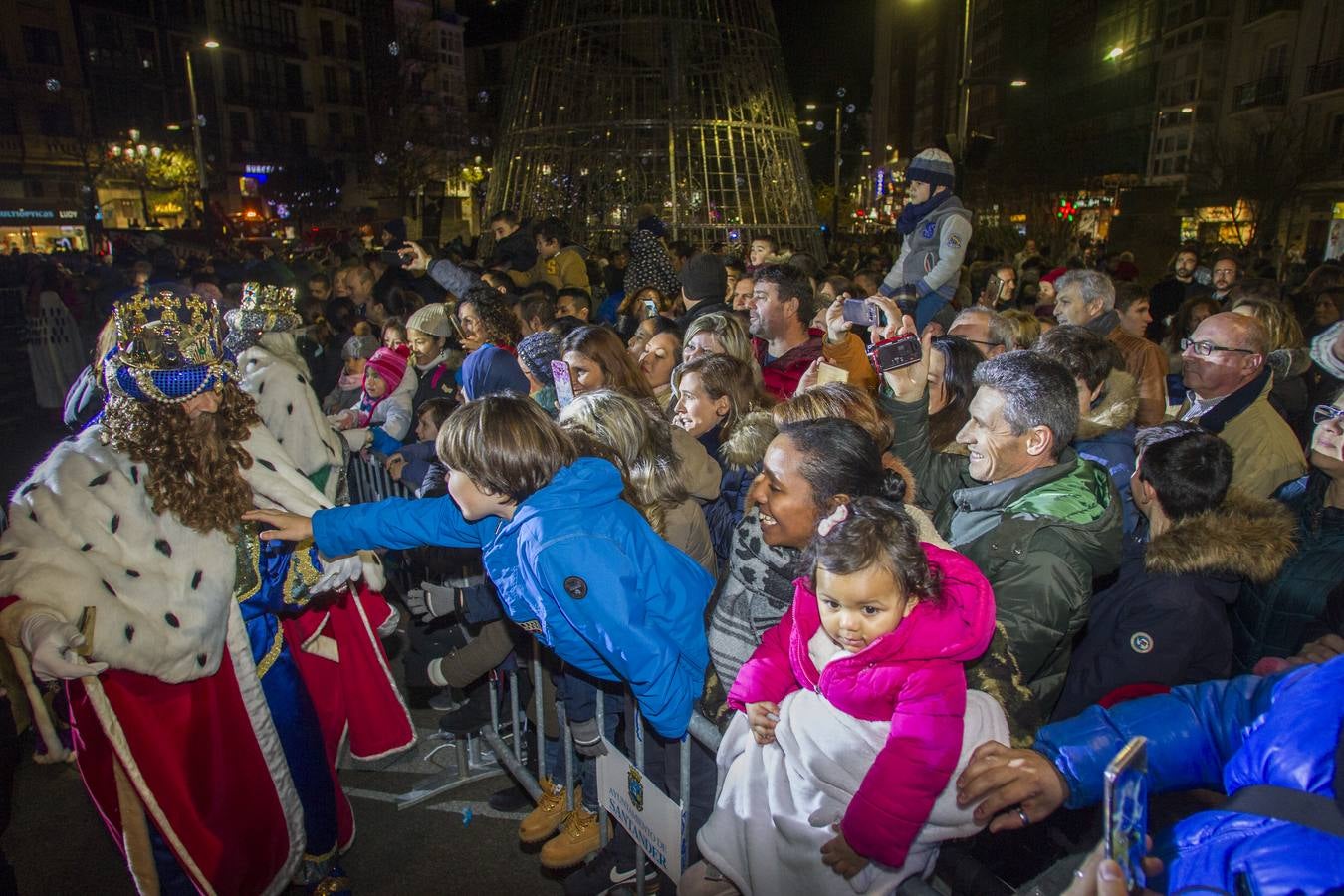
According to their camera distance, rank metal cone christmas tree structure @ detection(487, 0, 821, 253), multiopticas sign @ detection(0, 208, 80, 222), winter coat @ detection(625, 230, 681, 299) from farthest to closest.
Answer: multiopticas sign @ detection(0, 208, 80, 222), metal cone christmas tree structure @ detection(487, 0, 821, 253), winter coat @ detection(625, 230, 681, 299)

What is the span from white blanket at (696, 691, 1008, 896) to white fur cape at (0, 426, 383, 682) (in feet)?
6.23

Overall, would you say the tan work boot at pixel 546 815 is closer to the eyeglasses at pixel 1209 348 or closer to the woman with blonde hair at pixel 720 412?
the woman with blonde hair at pixel 720 412

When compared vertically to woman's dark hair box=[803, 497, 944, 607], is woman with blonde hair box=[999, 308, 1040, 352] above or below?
above

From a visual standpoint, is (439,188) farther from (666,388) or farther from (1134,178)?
(666,388)

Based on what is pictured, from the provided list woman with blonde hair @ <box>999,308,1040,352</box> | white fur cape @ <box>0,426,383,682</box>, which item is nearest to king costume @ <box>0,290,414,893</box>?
white fur cape @ <box>0,426,383,682</box>

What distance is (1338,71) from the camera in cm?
2558

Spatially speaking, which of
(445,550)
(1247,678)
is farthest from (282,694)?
(1247,678)

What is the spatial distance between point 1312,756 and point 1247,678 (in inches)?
14.6

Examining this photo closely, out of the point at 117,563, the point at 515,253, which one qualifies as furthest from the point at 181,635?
the point at 515,253

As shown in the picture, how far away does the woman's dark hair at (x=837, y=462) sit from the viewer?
234 cm

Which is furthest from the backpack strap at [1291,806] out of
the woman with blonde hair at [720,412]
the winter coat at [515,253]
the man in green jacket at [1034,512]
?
the winter coat at [515,253]

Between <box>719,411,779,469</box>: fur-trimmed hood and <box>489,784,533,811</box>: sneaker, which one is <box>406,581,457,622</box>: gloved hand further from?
<box>719,411,779,469</box>: fur-trimmed hood

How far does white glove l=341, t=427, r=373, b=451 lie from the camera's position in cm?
536

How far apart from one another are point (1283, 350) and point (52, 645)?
6.47m
